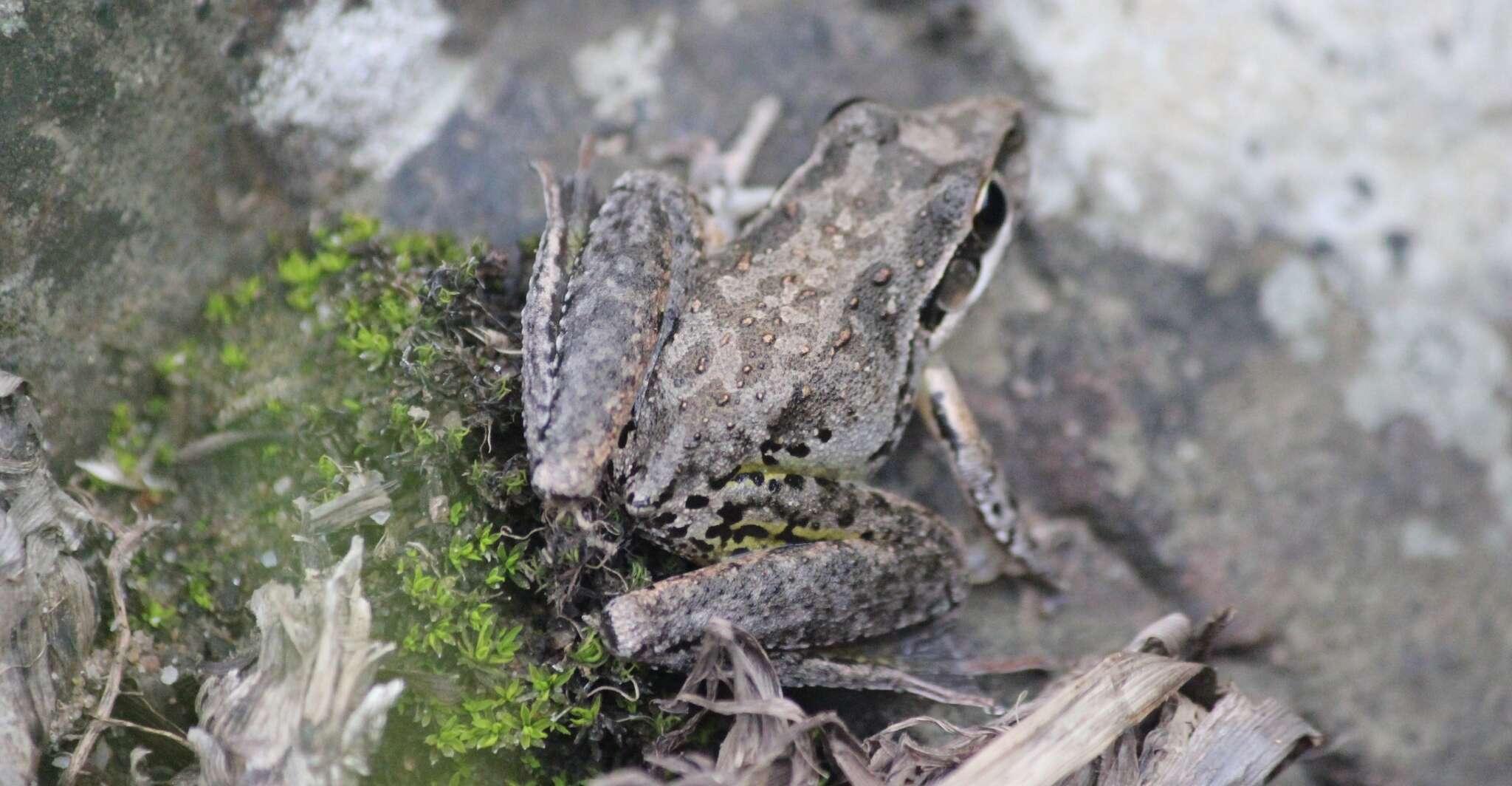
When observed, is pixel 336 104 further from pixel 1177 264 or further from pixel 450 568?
pixel 1177 264

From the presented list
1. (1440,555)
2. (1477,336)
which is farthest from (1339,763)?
(1477,336)

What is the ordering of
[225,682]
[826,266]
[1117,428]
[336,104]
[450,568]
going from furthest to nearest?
[1117,428]
[336,104]
[826,266]
[450,568]
[225,682]

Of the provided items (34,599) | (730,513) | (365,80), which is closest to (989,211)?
(730,513)

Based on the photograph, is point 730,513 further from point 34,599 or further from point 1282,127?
point 1282,127

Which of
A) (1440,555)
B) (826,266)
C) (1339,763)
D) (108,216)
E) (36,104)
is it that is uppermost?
(36,104)

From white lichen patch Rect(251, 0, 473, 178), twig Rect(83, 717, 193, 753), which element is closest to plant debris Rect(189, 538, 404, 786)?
twig Rect(83, 717, 193, 753)

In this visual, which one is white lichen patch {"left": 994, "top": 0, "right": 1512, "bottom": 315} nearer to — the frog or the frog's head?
the frog's head
